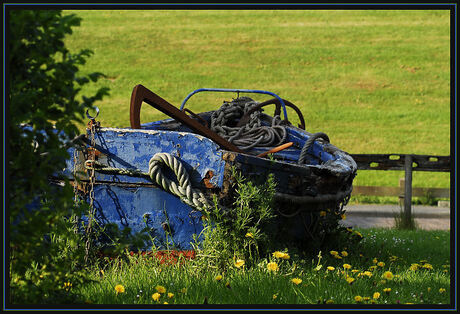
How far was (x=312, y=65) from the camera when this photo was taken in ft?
85.3

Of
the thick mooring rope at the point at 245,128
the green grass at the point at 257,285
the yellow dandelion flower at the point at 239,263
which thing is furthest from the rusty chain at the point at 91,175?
the thick mooring rope at the point at 245,128

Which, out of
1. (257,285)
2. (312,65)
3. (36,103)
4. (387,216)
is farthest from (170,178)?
(312,65)

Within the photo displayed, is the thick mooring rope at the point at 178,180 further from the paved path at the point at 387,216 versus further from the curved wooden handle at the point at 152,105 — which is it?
the paved path at the point at 387,216

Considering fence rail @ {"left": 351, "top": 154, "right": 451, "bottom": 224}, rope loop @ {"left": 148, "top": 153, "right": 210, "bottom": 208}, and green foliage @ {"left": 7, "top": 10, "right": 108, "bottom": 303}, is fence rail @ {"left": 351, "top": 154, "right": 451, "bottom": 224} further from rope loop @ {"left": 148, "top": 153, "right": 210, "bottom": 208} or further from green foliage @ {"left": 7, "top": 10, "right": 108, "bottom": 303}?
green foliage @ {"left": 7, "top": 10, "right": 108, "bottom": 303}

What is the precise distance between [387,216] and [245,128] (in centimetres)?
547

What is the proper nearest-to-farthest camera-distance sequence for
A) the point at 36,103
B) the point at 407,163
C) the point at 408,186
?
the point at 36,103, the point at 408,186, the point at 407,163

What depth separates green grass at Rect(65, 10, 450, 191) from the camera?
20.3 metres

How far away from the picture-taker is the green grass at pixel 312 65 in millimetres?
20281

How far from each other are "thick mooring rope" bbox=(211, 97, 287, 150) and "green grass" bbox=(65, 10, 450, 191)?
8.56 meters

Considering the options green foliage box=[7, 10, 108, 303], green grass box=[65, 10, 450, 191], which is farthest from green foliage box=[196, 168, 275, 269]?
green grass box=[65, 10, 450, 191]

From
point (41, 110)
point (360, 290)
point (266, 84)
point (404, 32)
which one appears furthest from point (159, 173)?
point (404, 32)

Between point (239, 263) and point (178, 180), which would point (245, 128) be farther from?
point (239, 263)

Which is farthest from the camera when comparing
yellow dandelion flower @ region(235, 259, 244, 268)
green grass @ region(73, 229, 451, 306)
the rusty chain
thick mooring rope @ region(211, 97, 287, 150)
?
thick mooring rope @ region(211, 97, 287, 150)

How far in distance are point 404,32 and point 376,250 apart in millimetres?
25779
